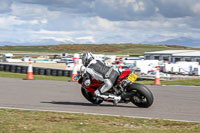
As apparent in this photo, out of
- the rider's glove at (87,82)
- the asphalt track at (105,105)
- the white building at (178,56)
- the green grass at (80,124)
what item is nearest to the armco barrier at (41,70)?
the asphalt track at (105,105)

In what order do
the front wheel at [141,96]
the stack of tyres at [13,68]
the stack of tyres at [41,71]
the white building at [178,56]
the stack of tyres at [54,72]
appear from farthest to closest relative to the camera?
the white building at [178,56] < the stack of tyres at [13,68] < the stack of tyres at [41,71] < the stack of tyres at [54,72] < the front wheel at [141,96]

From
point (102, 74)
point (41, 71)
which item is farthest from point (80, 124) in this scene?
point (41, 71)

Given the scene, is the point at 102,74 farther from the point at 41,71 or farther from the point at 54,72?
the point at 41,71

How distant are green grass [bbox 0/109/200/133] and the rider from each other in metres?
1.62

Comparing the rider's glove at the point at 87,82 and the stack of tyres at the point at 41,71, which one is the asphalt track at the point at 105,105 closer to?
the rider's glove at the point at 87,82

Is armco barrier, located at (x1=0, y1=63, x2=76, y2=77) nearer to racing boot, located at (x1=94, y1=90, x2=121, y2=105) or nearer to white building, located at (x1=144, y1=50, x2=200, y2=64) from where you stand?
racing boot, located at (x1=94, y1=90, x2=121, y2=105)

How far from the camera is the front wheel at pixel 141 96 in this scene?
8680 mm

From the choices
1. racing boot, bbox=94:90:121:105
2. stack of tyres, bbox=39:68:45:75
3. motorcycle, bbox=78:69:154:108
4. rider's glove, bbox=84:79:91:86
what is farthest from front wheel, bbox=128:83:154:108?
stack of tyres, bbox=39:68:45:75

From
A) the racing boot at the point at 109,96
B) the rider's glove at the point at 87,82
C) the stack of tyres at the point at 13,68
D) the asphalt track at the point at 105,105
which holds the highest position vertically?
the rider's glove at the point at 87,82

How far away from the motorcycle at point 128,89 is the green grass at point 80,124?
1546 mm

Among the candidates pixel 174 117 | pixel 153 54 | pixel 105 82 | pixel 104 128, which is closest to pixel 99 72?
pixel 105 82

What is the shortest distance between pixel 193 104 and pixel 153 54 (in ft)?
245

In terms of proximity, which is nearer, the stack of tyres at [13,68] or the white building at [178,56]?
the stack of tyres at [13,68]

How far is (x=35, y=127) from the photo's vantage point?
5949 mm
